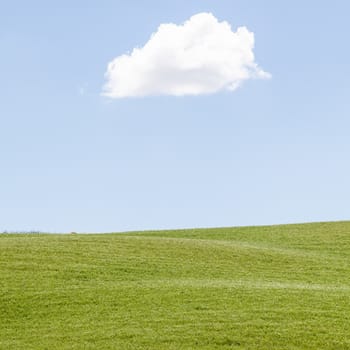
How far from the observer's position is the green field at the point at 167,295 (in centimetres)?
1408

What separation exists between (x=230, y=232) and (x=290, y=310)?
17721 mm

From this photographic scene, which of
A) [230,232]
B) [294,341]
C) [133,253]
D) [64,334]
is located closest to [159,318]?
[64,334]

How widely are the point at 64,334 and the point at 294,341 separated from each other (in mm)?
4773

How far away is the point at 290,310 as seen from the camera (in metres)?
15.5

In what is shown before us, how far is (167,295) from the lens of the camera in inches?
666

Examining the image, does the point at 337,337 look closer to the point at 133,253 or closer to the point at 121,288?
the point at 121,288

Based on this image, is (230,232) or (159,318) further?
(230,232)

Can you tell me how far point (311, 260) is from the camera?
25.1 metres

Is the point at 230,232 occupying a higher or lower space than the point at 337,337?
higher

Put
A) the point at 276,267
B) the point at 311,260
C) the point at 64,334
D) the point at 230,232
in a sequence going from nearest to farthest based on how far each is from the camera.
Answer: the point at 64,334
the point at 276,267
the point at 311,260
the point at 230,232

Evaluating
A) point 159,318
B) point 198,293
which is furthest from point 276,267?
point 159,318

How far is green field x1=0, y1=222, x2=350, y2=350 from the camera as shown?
554 inches

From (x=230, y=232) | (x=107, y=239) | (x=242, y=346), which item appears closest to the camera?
(x=242, y=346)

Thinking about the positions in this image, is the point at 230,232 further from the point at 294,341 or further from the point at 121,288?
the point at 294,341
